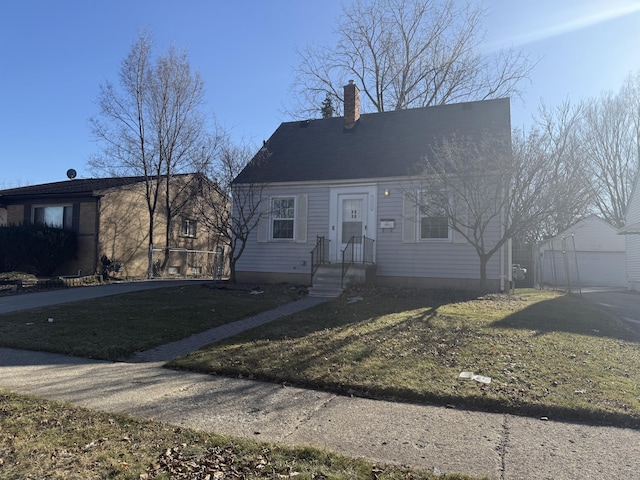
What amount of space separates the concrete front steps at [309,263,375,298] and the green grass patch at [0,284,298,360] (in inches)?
30.9

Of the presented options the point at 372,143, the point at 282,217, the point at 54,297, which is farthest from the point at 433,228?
the point at 54,297

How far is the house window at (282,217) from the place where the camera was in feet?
49.8

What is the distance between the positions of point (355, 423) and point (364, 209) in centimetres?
1059

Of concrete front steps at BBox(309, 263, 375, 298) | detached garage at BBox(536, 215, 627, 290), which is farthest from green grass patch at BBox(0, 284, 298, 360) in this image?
detached garage at BBox(536, 215, 627, 290)

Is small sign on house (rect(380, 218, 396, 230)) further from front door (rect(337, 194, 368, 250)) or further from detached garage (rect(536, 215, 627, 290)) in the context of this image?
detached garage (rect(536, 215, 627, 290))

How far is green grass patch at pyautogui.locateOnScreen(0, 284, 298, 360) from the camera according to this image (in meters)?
7.09

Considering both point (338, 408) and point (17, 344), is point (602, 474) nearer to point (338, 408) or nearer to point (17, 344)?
point (338, 408)

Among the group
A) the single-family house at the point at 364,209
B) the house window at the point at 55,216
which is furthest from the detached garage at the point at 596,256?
the house window at the point at 55,216

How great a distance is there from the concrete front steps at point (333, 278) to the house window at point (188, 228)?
13.3 m

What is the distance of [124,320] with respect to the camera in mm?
8867

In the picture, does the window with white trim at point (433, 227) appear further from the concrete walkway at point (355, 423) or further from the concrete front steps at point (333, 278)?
the concrete walkway at point (355, 423)

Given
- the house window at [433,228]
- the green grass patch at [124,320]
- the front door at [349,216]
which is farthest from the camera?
the front door at [349,216]

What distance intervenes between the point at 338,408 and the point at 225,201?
12.7m

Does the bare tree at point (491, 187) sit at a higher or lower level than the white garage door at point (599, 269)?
higher
